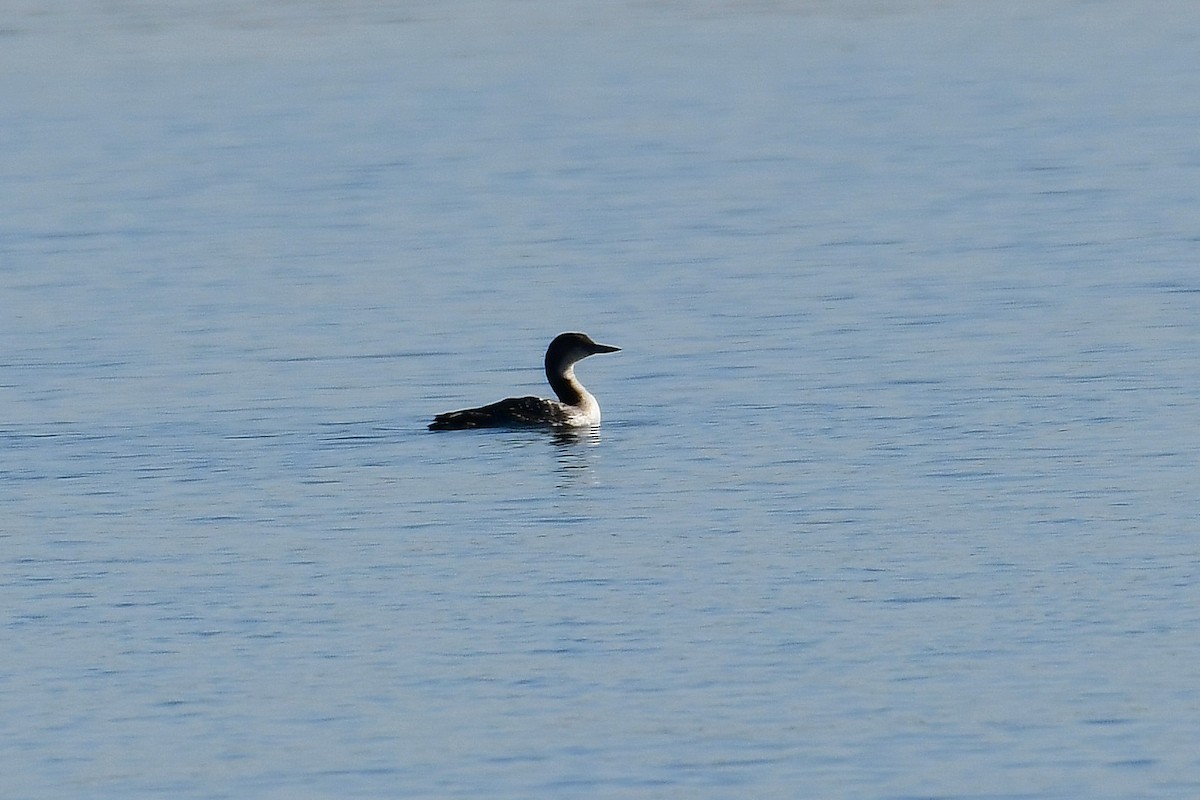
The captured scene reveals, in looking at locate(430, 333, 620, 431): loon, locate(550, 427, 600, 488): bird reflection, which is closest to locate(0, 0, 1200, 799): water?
locate(550, 427, 600, 488): bird reflection

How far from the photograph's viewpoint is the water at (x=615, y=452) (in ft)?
39.9

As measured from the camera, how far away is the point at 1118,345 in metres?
21.8

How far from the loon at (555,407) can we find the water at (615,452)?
0.19 m

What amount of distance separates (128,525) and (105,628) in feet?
8.74

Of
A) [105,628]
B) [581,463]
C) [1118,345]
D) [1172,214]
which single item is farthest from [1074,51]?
[105,628]

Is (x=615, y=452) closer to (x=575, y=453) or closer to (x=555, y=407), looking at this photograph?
(x=575, y=453)

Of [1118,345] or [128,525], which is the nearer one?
[128,525]

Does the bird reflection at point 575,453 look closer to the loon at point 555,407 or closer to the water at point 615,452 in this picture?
the water at point 615,452

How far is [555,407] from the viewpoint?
66.8 ft

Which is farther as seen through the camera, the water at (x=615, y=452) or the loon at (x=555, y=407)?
the loon at (x=555, y=407)

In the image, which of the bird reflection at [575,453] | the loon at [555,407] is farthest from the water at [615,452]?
the loon at [555,407]

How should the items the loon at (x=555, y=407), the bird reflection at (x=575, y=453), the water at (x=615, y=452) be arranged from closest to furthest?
1. the water at (x=615, y=452)
2. the bird reflection at (x=575, y=453)
3. the loon at (x=555, y=407)

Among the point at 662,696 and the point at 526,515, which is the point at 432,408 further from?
the point at 662,696

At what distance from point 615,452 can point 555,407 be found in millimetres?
1379
